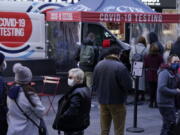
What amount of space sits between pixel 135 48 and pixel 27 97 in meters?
7.18

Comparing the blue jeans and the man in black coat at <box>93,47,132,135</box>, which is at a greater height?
the man in black coat at <box>93,47,132,135</box>

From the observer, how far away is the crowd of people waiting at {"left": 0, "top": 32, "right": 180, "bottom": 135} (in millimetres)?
5703

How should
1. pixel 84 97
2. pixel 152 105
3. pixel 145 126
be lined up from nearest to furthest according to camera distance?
pixel 84 97
pixel 145 126
pixel 152 105

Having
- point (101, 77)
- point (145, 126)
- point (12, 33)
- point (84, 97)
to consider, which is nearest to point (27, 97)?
point (84, 97)

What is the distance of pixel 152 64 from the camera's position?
11859 millimetres

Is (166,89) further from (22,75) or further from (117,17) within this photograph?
(117,17)

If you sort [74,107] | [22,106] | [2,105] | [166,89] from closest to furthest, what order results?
[22,106] → [2,105] → [74,107] → [166,89]

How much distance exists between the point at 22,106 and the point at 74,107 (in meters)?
0.81

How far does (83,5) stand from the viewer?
1276 centimetres

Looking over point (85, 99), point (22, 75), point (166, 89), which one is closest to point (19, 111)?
point (22, 75)

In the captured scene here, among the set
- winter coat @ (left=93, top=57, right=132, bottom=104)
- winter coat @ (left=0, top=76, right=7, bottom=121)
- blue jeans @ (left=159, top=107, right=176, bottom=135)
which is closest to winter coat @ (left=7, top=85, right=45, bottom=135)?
winter coat @ (left=0, top=76, right=7, bottom=121)

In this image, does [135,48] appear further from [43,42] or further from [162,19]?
[43,42]

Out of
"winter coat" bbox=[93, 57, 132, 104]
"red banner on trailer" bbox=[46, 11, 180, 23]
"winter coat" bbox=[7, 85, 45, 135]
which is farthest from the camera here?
"red banner on trailer" bbox=[46, 11, 180, 23]

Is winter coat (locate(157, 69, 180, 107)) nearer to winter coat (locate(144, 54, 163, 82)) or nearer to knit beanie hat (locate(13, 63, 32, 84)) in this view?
knit beanie hat (locate(13, 63, 32, 84))
